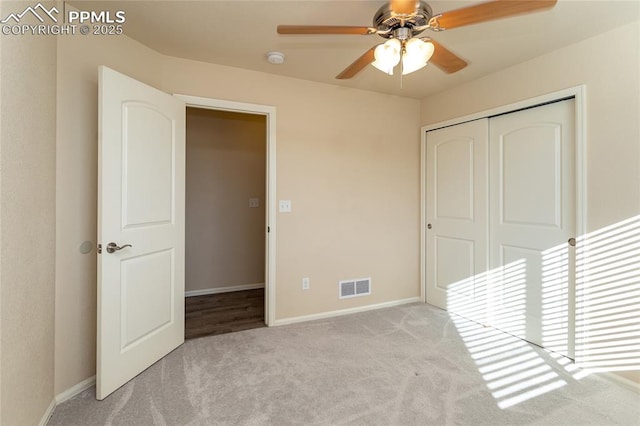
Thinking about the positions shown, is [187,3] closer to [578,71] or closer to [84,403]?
[84,403]

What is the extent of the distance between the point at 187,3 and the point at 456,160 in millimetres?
2765

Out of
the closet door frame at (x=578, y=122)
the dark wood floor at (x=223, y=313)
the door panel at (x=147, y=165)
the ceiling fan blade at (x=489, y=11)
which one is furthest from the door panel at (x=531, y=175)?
the door panel at (x=147, y=165)

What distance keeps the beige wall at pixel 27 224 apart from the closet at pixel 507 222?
3.35m

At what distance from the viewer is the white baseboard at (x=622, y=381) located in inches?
78.6

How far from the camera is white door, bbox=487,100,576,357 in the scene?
94.7 inches

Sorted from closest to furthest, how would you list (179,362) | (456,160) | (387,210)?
(179,362), (456,160), (387,210)

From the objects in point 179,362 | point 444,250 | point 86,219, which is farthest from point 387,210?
point 86,219

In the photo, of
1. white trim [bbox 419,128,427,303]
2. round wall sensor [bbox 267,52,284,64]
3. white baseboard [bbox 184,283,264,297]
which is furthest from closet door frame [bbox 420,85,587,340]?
white baseboard [bbox 184,283,264,297]

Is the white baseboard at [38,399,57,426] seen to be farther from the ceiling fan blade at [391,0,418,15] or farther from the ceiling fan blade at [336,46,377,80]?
the ceiling fan blade at [391,0,418,15]

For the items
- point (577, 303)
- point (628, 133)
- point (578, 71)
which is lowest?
point (577, 303)

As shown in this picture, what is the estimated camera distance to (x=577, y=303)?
230 centimetres

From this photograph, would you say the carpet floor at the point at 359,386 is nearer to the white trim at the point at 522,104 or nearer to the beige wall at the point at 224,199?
the beige wall at the point at 224,199

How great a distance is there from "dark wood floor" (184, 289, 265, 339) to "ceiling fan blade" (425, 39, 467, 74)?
265 centimetres

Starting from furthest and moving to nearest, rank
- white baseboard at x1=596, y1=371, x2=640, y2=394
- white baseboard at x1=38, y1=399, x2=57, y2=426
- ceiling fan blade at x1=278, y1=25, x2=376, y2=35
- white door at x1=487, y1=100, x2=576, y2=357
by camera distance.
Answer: white door at x1=487, y1=100, x2=576, y2=357 < white baseboard at x1=596, y1=371, x2=640, y2=394 < white baseboard at x1=38, y1=399, x2=57, y2=426 < ceiling fan blade at x1=278, y1=25, x2=376, y2=35
